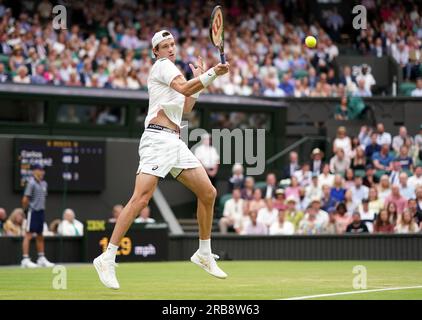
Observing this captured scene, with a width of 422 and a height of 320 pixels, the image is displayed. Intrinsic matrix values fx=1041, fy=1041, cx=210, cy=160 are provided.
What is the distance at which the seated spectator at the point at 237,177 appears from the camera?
24.5 m

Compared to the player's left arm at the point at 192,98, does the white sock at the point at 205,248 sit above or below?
below

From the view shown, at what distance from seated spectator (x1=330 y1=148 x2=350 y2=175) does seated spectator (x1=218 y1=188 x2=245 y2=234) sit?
2.60 m

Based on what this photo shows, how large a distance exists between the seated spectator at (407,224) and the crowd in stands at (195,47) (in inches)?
271

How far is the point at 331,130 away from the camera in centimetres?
2670

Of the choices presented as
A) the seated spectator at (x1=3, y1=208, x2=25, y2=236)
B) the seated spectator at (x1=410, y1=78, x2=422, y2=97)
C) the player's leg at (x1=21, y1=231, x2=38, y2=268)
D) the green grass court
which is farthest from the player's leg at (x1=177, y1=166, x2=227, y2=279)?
the seated spectator at (x1=410, y1=78, x2=422, y2=97)

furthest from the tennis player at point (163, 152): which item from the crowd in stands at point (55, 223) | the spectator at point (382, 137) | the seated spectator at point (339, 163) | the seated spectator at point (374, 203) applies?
the spectator at point (382, 137)

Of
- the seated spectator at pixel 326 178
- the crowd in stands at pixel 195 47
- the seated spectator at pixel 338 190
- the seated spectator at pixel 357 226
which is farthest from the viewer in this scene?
A: the crowd in stands at pixel 195 47

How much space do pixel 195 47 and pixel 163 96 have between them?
59.0 feet

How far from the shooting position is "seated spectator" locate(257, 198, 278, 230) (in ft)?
73.9

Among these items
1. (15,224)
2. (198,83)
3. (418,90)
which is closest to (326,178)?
(418,90)

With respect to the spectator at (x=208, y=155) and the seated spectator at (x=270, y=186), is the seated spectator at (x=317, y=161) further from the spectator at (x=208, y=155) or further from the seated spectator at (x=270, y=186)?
the spectator at (x=208, y=155)

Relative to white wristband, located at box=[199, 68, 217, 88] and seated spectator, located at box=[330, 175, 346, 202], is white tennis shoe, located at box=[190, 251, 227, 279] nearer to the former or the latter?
white wristband, located at box=[199, 68, 217, 88]

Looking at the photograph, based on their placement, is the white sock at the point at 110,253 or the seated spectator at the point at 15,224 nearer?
the white sock at the point at 110,253
